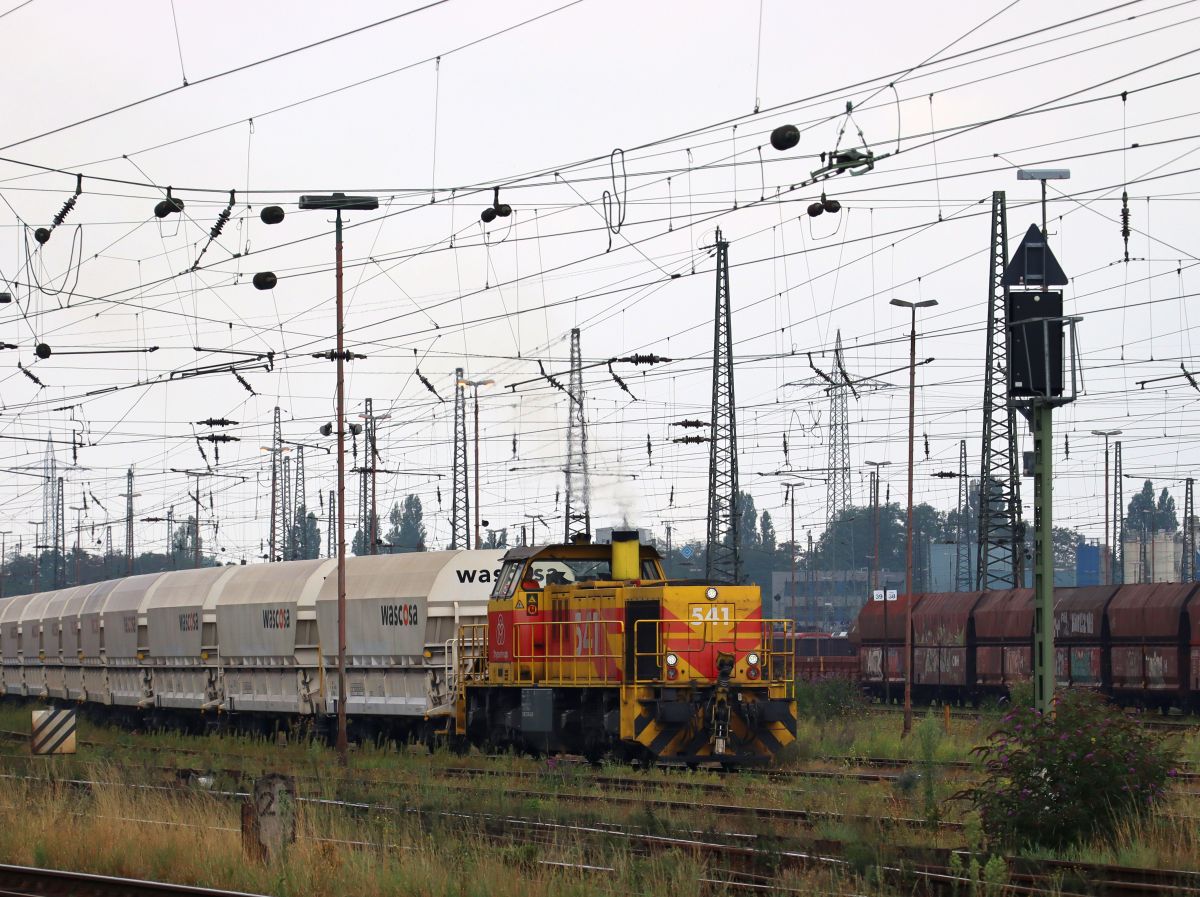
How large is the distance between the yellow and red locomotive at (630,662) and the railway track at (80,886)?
10847 millimetres

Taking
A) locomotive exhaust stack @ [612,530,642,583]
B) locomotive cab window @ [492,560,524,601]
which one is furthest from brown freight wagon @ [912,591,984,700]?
locomotive exhaust stack @ [612,530,642,583]

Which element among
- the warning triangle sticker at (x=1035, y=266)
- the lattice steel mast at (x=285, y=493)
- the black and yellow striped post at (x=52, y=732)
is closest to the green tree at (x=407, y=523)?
the lattice steel mast at (x=285, y=493)

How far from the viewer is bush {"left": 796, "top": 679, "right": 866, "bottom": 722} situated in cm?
3984

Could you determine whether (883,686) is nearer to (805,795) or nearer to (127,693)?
(127,693)

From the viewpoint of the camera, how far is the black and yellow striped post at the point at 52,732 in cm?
3123

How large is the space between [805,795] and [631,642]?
4591 mm

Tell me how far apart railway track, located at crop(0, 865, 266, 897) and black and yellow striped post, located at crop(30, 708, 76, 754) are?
16096 mm

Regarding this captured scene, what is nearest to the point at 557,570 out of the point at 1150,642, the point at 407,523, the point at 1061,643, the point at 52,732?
the point at 52,732

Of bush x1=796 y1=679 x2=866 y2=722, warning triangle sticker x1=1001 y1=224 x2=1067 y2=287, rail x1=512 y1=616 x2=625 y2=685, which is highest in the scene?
warning triangle sticker x1=1001 y1=224 x2=1067 y2=287

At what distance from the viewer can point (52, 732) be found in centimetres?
3156

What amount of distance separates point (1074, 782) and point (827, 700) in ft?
82.2

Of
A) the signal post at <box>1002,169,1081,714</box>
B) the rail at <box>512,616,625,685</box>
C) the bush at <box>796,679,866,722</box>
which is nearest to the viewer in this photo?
the signal post at <box>1002,169,1081,714</box>

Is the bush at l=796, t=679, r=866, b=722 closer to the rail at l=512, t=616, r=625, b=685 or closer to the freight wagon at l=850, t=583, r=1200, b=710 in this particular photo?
the freight wagon at l=850, t=583, r=1200, b=710

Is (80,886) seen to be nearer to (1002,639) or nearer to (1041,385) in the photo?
(1041,385)
